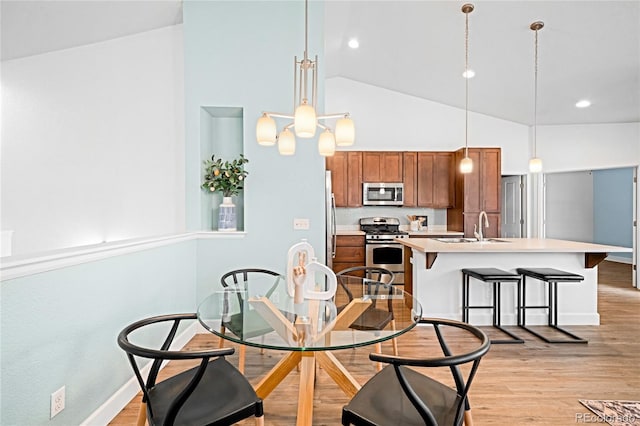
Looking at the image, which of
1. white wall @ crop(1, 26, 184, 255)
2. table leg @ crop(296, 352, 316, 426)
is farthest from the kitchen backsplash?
table leg @ crop(296, 352, 316, 426)

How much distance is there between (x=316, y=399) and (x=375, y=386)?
35.6 inches

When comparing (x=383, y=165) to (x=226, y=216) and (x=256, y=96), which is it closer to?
(x=256, y=96)

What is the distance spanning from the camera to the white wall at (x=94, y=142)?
3969 millimetres

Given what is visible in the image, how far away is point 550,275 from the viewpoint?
3506 mm

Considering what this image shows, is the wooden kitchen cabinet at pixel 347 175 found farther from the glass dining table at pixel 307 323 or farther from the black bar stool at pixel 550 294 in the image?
the glass dining table at pixel 307 323

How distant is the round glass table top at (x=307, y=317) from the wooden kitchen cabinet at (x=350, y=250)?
11.4 feet

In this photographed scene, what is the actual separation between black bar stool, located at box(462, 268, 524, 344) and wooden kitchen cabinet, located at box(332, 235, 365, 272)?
231cm

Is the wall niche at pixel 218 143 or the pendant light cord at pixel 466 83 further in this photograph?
the pendant light cord at pixel 466 83

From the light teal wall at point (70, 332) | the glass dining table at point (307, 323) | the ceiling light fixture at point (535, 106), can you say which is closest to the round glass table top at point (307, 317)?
the glass dining table at point (307, 323)

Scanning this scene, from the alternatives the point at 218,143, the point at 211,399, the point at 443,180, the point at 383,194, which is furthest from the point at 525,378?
the point at 443,180

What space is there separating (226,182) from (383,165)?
336 centimetres

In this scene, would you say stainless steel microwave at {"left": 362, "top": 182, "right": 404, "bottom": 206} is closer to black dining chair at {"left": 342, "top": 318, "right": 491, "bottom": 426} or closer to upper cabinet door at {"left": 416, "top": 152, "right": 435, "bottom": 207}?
upper cabinet door at {"left": 416, "top": 152, "right": 435, "bottom": 207}

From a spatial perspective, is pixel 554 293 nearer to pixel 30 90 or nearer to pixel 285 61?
pixel 285 61

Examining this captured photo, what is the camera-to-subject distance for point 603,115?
5.79 metres
